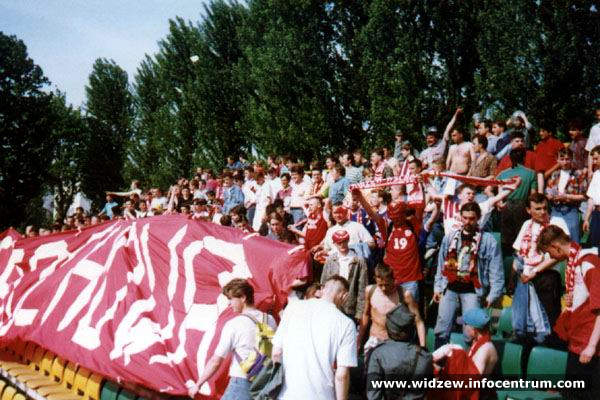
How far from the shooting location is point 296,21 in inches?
810

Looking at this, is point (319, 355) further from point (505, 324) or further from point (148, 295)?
point (148, 295)

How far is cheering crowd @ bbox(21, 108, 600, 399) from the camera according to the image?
4.36m

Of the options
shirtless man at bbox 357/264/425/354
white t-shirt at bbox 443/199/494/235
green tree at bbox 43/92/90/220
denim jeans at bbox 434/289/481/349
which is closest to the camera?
shirtless man at bbox 357/264/425/354

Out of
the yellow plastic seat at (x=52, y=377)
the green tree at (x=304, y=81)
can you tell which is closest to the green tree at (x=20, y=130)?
the green tree at (x=304, y=81)

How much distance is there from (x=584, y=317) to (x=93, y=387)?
626 cm

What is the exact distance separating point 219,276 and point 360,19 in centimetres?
1523

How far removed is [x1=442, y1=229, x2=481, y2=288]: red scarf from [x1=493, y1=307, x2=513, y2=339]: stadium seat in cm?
109

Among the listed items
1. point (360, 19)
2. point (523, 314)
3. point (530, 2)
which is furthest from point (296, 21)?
point (523, 314)

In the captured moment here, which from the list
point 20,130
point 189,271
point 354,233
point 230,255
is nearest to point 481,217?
point 354,233

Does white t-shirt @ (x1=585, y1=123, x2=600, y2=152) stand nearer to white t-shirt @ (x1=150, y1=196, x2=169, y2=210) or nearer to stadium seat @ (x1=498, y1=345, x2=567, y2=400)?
stadium seat @ (x1=498, y1=345, x2=567, y2=400)

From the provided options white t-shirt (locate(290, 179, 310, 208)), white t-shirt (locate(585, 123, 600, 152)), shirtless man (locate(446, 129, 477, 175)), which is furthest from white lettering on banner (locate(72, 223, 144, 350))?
white t-shirt (locate(585, 123, 600, 152))

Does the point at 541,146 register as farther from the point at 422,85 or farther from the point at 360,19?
the point at 360,19

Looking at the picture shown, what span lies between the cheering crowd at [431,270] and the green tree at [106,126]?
28490mm

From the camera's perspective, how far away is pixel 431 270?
342 inches
